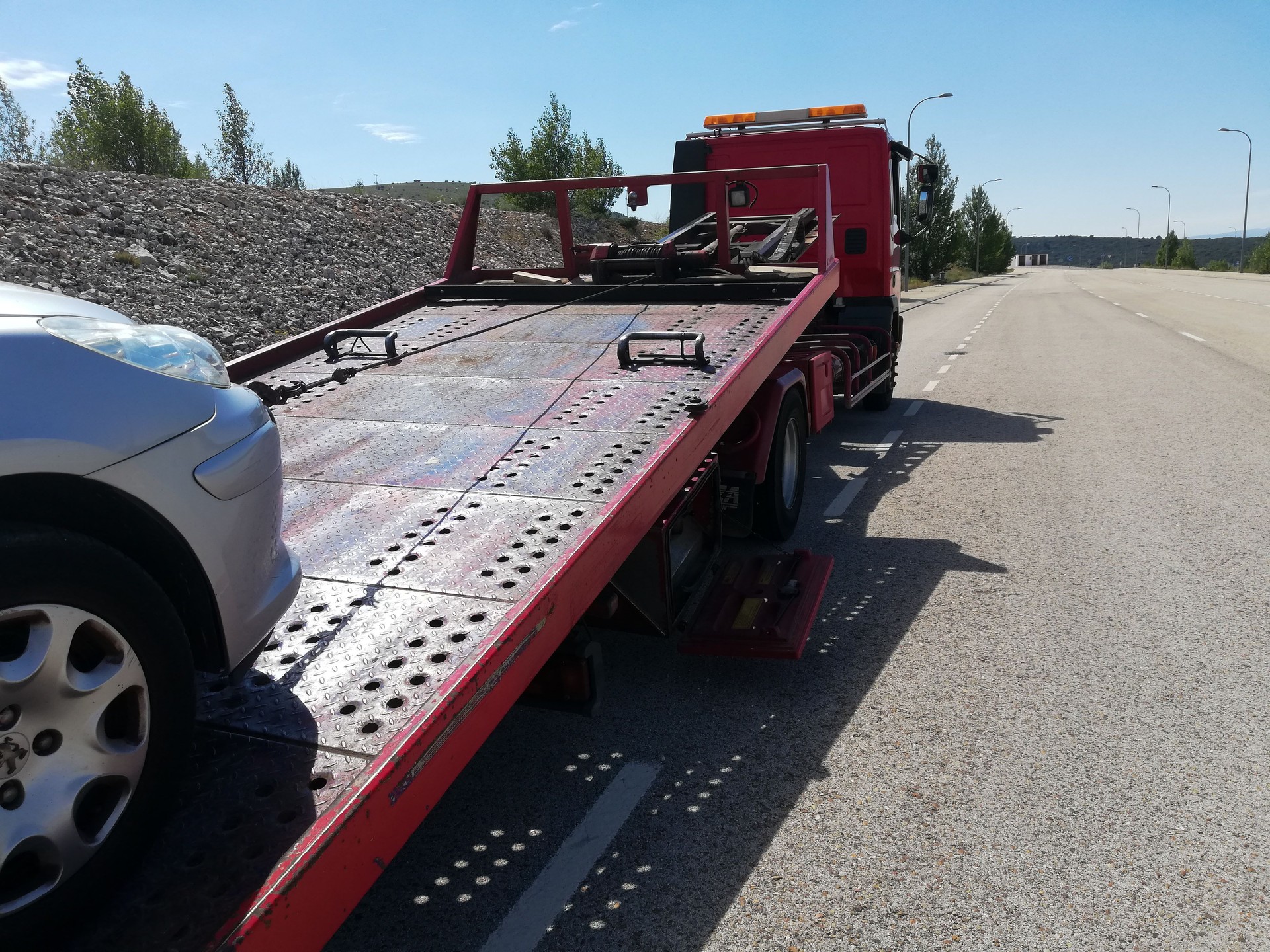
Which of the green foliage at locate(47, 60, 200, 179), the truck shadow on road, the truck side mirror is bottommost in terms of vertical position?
the truck shadow on road

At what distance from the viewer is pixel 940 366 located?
48.2 ft

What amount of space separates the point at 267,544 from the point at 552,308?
13.1 ft

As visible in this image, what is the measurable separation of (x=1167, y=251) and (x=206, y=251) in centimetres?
13361

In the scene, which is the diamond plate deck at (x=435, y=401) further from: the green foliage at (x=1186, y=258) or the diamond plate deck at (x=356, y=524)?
the green foliage at (x=1186, y=258)

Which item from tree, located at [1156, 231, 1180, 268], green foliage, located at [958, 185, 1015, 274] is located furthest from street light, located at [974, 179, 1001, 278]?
tree, located at [1156, 231, 1180, 268]

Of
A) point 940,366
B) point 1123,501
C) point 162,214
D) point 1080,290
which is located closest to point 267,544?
point 1123,501

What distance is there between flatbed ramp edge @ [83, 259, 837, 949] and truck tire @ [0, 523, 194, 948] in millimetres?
136

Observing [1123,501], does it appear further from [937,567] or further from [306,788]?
[306,788]

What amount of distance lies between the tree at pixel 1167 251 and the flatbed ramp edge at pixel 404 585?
137m

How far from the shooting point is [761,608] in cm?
429

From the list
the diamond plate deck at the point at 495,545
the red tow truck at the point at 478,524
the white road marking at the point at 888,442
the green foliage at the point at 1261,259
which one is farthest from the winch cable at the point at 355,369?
the green foliage at the point at 1261,259

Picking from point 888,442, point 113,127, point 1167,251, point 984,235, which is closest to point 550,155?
point 113,127

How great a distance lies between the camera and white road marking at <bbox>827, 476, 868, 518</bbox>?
21.4 ft

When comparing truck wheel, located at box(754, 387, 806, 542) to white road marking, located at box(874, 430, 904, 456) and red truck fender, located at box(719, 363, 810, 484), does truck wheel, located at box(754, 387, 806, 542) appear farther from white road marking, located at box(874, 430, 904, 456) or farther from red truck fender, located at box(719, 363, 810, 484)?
white road marking, located at box(874, 430, 904, 456)
